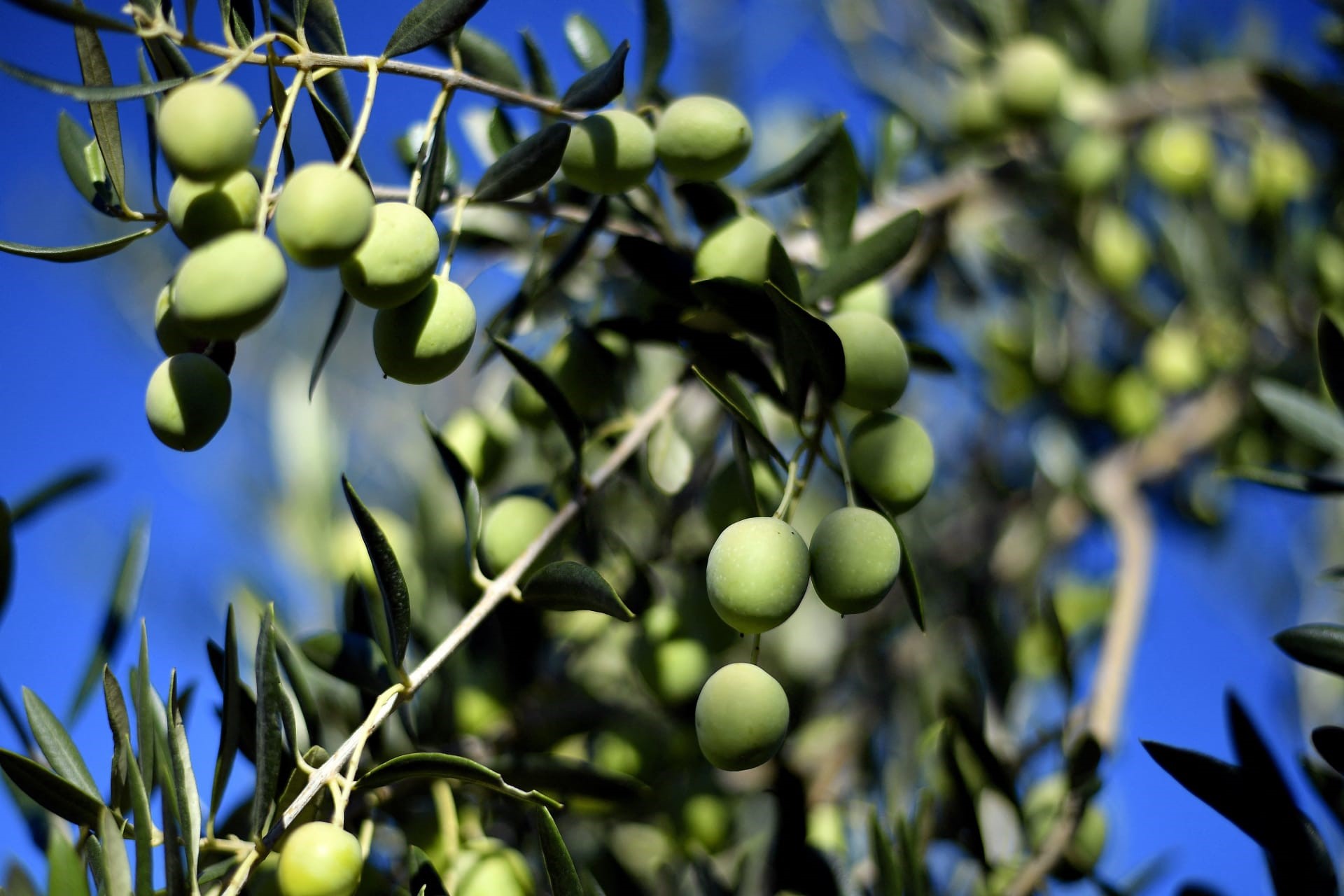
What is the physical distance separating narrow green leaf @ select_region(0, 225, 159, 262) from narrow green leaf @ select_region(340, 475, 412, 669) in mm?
201

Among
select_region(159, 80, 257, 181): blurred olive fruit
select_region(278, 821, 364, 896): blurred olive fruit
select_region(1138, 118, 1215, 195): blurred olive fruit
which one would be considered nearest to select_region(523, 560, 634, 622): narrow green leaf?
select_region(278, 821, 364, 896): blurred olive fruit

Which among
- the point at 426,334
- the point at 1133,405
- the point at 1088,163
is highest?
the point at 426,334

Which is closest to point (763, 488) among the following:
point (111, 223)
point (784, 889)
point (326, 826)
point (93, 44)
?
point (784, 889)

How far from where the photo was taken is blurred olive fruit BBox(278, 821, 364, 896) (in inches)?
21.2

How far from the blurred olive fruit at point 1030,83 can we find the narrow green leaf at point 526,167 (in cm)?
92

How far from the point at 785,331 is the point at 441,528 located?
612 millimetres

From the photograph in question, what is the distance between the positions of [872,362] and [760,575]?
173mm

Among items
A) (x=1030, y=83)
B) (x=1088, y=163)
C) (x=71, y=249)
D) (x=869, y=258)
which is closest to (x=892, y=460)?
(x=869, y=258)

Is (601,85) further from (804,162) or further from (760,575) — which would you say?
(760,575)

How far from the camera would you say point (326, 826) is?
56 centimetres

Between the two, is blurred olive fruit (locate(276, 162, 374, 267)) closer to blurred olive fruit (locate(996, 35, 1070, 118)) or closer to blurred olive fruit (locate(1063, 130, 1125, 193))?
blurred olive fruit (locate(996, 35, 1070, 118))

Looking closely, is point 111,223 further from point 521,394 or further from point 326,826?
point 326,826

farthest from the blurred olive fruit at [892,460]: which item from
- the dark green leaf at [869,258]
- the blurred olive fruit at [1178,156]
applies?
the blurred olive fruit at [1178,156]

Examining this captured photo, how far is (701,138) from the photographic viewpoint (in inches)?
28.1
